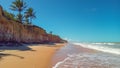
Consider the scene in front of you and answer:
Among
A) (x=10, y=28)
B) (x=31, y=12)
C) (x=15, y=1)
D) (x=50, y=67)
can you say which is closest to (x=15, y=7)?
(x=15, y=1)

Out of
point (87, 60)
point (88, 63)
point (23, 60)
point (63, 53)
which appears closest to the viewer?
point (23, 60)

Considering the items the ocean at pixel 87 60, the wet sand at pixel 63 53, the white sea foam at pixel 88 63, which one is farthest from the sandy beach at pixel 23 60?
the white sea foam at pixel 88 63

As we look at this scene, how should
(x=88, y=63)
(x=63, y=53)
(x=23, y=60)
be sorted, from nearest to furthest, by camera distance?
(x=23, y=60), (x=88, y=63), (x=63, y=53)

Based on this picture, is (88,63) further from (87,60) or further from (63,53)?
(63,53)

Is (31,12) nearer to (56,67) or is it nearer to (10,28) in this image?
(10,28)

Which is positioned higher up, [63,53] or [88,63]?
[63,53]

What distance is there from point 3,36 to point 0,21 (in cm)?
241

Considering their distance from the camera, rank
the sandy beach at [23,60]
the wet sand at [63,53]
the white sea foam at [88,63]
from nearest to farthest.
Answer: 1. the sandy beach at [23,60]
2. the white sea foam at [88,63]
3. the wet sand at [63,53]

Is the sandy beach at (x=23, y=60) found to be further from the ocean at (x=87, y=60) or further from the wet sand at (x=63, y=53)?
the ocean at (x=87, y=60)

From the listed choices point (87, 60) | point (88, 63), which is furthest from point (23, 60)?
point (87, 60)

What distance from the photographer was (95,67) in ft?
26.9

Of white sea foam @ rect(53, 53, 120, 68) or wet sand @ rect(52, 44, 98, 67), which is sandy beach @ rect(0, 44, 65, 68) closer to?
wet sand @ rect(52, 44, 98, 67)

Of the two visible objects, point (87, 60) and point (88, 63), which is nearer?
point (88, 63)

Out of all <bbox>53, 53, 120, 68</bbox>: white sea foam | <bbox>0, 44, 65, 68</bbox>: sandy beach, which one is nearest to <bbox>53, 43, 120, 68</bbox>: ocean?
<bbox>53, 53, 120, 68</bbox>: white sea foam
